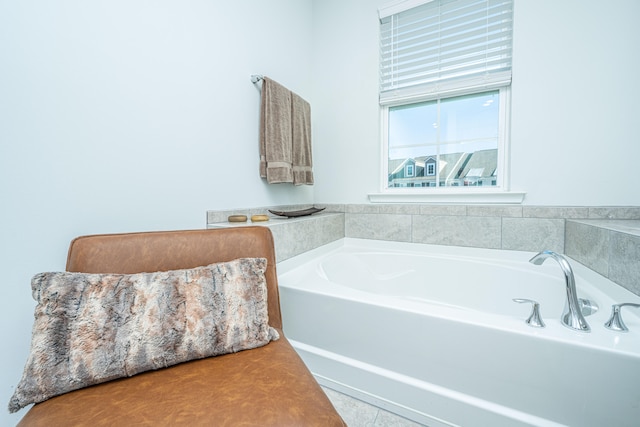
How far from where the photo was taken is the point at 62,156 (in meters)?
0.98

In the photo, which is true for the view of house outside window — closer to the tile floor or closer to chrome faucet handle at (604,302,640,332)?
chrome faucet handle at (604,302,640,332)

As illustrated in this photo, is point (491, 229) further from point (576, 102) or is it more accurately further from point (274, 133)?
point (274, 133)

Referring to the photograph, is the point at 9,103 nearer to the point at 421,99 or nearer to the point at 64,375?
the point at 64,375

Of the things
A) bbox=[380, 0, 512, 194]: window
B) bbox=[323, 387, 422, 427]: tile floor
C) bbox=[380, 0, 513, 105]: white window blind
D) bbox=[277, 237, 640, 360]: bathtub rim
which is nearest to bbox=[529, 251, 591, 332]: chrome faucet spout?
bbox=[277, 237, 640, 360]: bathtub rim

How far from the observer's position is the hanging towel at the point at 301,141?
209 centimetres

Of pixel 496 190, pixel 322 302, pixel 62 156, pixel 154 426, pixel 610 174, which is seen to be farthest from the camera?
pixel 496 190

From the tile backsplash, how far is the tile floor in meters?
0.79

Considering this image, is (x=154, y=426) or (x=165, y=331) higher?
(x=165, y=331)

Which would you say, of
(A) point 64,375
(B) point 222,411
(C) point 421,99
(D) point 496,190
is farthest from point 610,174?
(A) point 64,375

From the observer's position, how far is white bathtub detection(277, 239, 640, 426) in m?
0.83

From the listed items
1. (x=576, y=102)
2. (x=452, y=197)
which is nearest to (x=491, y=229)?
(x=452, y=197)

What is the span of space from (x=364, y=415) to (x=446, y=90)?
2.17m

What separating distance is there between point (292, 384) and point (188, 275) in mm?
482

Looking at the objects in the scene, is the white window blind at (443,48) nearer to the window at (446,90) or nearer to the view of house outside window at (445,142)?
the window at (446,90)
